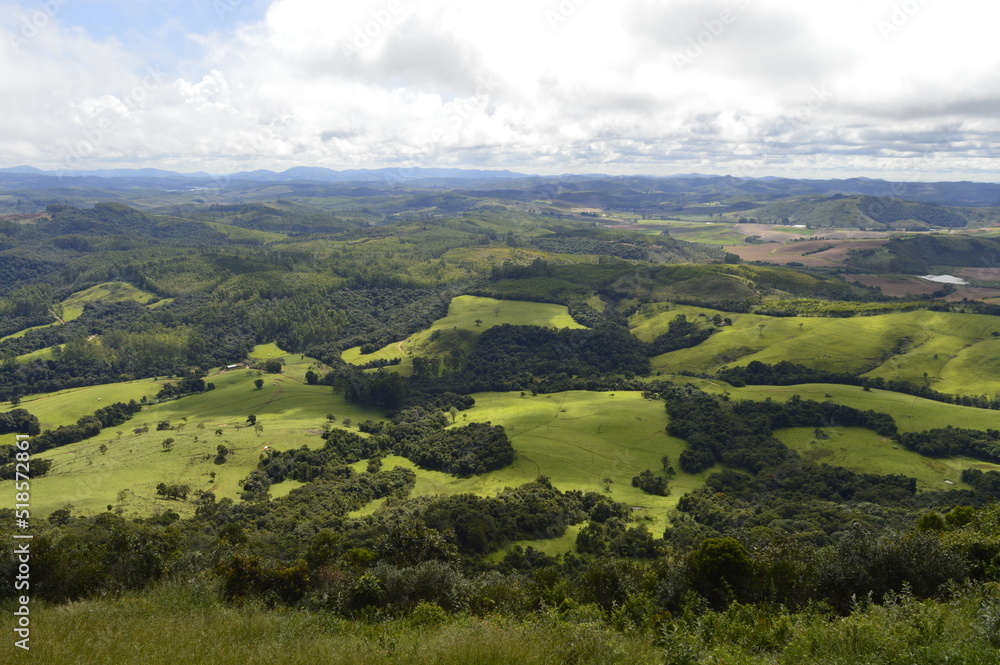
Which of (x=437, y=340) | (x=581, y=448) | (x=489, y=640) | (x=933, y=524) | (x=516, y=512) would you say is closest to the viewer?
(x=489, y=640)

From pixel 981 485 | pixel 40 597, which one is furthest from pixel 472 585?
pixel 981 485

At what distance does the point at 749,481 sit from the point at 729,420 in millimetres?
23185

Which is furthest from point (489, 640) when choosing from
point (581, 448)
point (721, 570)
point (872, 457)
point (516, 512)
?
point (872, 457)

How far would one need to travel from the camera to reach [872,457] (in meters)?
96.4

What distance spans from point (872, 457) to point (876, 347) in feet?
223

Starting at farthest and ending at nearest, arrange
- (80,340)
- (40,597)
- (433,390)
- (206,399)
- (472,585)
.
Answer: (80,340), (433,390), (206,399), (472,585), (40,597)

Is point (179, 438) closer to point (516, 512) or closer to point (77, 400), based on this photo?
point (77, 400)

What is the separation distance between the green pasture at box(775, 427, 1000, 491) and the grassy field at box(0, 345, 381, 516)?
96.4 m

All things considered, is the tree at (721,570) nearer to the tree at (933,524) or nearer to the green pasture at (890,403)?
the tree at (933,524)

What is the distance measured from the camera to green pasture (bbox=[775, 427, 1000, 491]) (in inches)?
3519

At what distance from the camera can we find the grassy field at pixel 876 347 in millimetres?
134375

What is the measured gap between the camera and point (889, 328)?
158 m

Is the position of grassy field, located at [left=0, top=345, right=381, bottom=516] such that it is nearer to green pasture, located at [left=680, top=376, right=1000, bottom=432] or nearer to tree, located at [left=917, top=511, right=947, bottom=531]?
tree, located at [left=917, top=511, right=947, bottom=531]

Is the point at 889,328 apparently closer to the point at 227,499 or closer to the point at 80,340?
the point at 227,499
